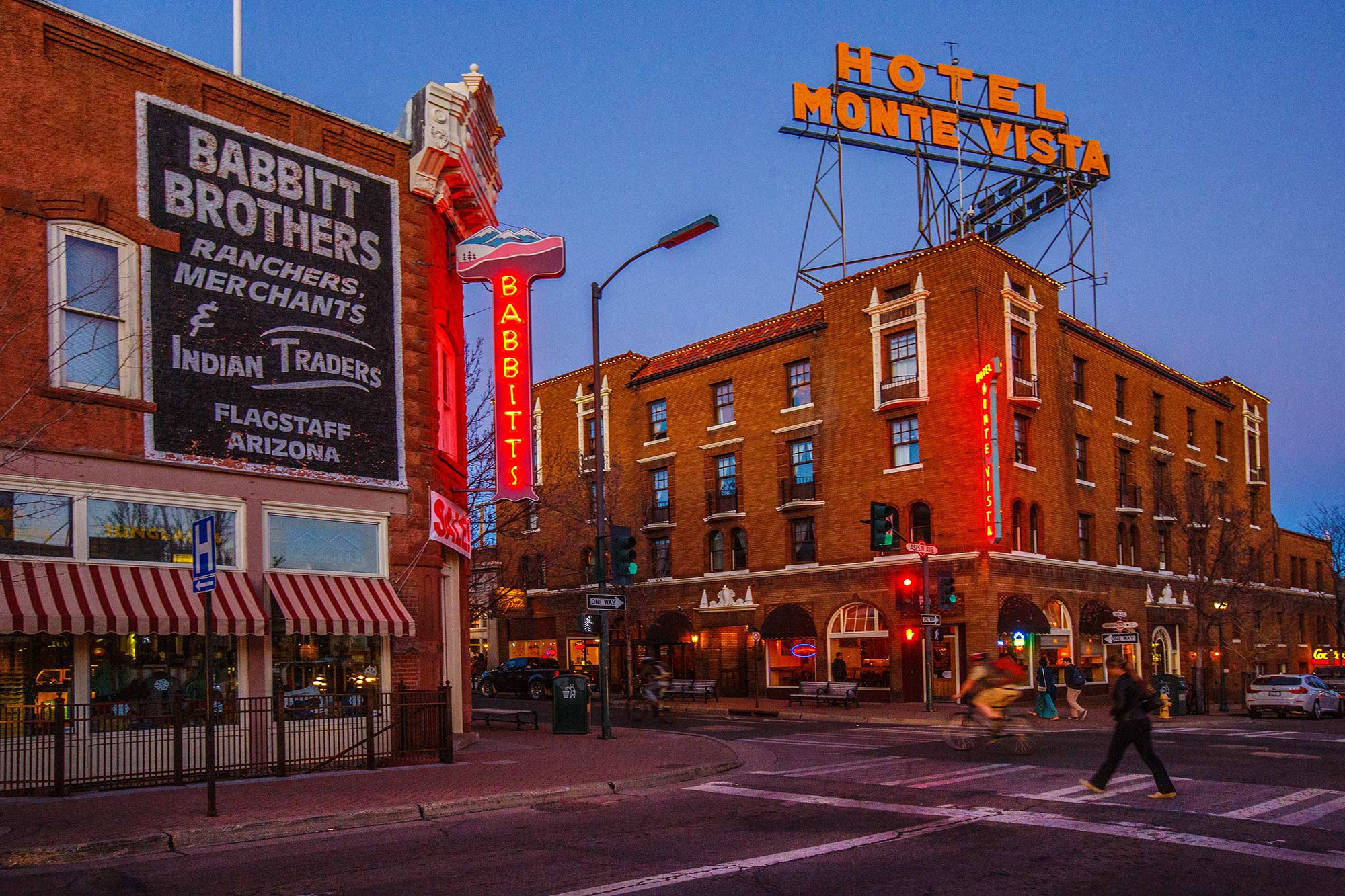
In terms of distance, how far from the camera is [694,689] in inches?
1497

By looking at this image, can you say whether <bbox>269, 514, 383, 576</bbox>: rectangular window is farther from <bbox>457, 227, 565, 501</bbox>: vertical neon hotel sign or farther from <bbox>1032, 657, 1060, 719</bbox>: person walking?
<bbox>1032, 657, 1060, 719</bbox>: person walking

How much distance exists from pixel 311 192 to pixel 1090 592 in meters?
30.8

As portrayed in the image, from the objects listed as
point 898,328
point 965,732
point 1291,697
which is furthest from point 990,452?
point 965,732

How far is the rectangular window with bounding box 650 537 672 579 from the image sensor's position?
45.7 metres

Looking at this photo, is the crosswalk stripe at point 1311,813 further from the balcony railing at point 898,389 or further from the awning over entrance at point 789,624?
the awning over entrance at point 789,624

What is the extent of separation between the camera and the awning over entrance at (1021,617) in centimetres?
3400

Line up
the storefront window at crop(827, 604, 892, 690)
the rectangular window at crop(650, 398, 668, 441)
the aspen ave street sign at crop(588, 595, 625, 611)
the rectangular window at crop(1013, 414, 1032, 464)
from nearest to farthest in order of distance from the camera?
the aspen ave street sign at crop(588, 595, 625, 611), the rectangular window at crop(1013, 414, 1032, 464), the storefront window at crop(827, 604, 892, 690), the rectangular window at crop(650, 398, 668, 441)

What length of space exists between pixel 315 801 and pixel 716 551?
3181cm

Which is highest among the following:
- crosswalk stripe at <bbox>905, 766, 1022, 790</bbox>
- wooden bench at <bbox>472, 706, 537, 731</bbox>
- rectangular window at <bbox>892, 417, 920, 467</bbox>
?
rectangular window at <bbox>892, 417, 920, 467</bbox>

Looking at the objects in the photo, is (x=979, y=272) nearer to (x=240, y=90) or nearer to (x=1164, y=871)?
(x=240, y=90)

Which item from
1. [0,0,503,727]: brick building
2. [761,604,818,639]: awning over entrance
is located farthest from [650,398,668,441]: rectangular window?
[0,0,503,727]: brick building

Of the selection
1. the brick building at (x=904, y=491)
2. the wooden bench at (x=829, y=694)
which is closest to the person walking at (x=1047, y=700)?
the brick building at (x=904, y=491)

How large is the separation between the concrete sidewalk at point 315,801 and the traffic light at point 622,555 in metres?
3.80

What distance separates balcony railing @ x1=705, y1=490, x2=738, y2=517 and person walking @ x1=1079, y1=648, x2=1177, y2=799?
97.4 feet
